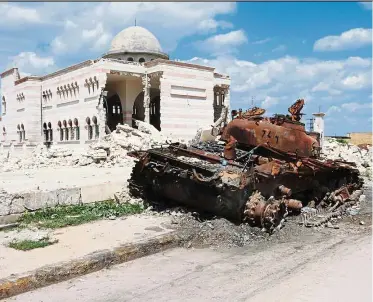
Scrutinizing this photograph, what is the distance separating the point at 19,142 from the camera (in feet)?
119

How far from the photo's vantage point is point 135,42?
36062mm

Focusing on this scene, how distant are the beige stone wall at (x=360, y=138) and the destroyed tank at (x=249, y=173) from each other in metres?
35.8

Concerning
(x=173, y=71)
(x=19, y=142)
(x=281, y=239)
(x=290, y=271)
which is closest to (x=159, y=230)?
(x=281, y=239)

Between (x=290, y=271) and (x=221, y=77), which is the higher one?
(x=221, y=77)

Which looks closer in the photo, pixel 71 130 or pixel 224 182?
pixel 224 182

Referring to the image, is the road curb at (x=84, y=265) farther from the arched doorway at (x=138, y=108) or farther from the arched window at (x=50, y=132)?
the arched window at (x=50, y=132)

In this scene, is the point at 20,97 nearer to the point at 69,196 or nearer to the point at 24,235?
the point at 69,196

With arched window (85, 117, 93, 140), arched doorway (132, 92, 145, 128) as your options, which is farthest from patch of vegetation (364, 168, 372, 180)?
arched doorway (132, 92, 145, 128)

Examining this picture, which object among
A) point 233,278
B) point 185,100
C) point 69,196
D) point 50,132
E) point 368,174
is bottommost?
point 368,174

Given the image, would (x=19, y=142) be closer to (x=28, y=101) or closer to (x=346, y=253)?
(x=28, y=101)

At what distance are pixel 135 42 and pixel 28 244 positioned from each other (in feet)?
102

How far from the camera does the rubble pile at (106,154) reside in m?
20.5

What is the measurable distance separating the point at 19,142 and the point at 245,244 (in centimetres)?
3210

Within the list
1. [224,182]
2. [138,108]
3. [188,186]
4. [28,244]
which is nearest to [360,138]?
[138,108]
